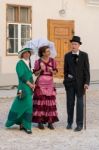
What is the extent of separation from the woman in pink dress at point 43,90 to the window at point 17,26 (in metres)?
8.91

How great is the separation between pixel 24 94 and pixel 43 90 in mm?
470

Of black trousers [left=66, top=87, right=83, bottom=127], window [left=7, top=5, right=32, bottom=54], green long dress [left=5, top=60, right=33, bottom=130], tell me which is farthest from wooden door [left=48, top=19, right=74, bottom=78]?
green long dress [left=5, top=60, right=33, bottom=130]

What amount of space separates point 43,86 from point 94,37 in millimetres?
11697

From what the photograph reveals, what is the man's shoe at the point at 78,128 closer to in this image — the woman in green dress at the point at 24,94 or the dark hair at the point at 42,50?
the woman in green dress at the point at 24,94

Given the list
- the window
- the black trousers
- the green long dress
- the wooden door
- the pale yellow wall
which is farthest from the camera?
the wooden door

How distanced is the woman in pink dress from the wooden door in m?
9.90

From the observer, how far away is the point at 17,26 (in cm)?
2016

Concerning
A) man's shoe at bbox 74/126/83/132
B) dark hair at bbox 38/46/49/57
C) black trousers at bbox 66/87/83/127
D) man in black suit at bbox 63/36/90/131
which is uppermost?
dark hair at bbox 38/46/49/57

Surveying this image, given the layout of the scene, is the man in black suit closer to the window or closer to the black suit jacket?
the black suit jacket

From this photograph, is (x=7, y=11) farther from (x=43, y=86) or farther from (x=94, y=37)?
(x=43, y=86)

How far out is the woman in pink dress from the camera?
11.0 metres

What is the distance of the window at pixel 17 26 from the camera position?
19953 millimetres

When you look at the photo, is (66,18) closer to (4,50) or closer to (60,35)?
(60,35)

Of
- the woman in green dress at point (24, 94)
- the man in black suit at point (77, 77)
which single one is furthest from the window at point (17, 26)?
the woman in green dress at point (24, 94)
